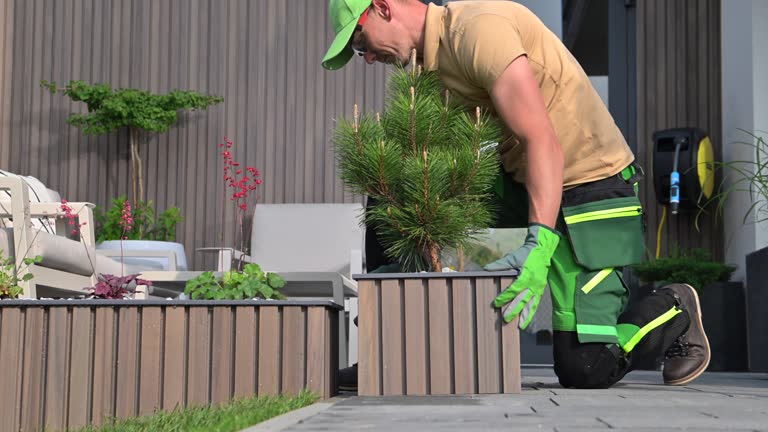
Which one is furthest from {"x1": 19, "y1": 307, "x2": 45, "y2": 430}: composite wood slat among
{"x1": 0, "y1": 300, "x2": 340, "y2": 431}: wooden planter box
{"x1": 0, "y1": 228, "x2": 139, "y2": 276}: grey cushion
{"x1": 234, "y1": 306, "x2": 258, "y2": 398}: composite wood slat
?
{"x1": 0, "y1": 228, "x2": 139, "y2": 276}: grey cushion

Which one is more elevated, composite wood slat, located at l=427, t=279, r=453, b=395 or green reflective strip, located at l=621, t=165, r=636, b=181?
green reflective strip, located at l=621, t=165, r=636, b=181

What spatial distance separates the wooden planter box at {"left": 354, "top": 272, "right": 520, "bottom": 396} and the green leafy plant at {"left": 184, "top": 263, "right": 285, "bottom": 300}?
429 millimetres

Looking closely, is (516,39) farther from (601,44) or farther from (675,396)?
(601,44)

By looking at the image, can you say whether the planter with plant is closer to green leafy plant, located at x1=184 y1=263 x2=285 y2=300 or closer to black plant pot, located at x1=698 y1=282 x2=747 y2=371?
black plant pot, located at x1=698 y1=282 x2=747 y2=371

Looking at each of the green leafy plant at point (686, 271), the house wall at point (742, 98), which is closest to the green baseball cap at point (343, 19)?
the house wall at point (742, 98)

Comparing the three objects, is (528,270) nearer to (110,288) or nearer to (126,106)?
(110,288)

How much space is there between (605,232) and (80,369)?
1266mm

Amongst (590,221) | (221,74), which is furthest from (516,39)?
(221,74)

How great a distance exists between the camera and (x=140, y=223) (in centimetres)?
573

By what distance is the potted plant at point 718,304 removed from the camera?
15.5 feet

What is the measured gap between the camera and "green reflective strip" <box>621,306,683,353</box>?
2586mm

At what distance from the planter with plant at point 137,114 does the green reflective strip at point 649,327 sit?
133 inches

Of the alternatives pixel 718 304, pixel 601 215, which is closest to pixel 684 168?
pixel 718 304

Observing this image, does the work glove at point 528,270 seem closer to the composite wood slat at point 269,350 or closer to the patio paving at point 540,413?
the patio paving at point 540,413
